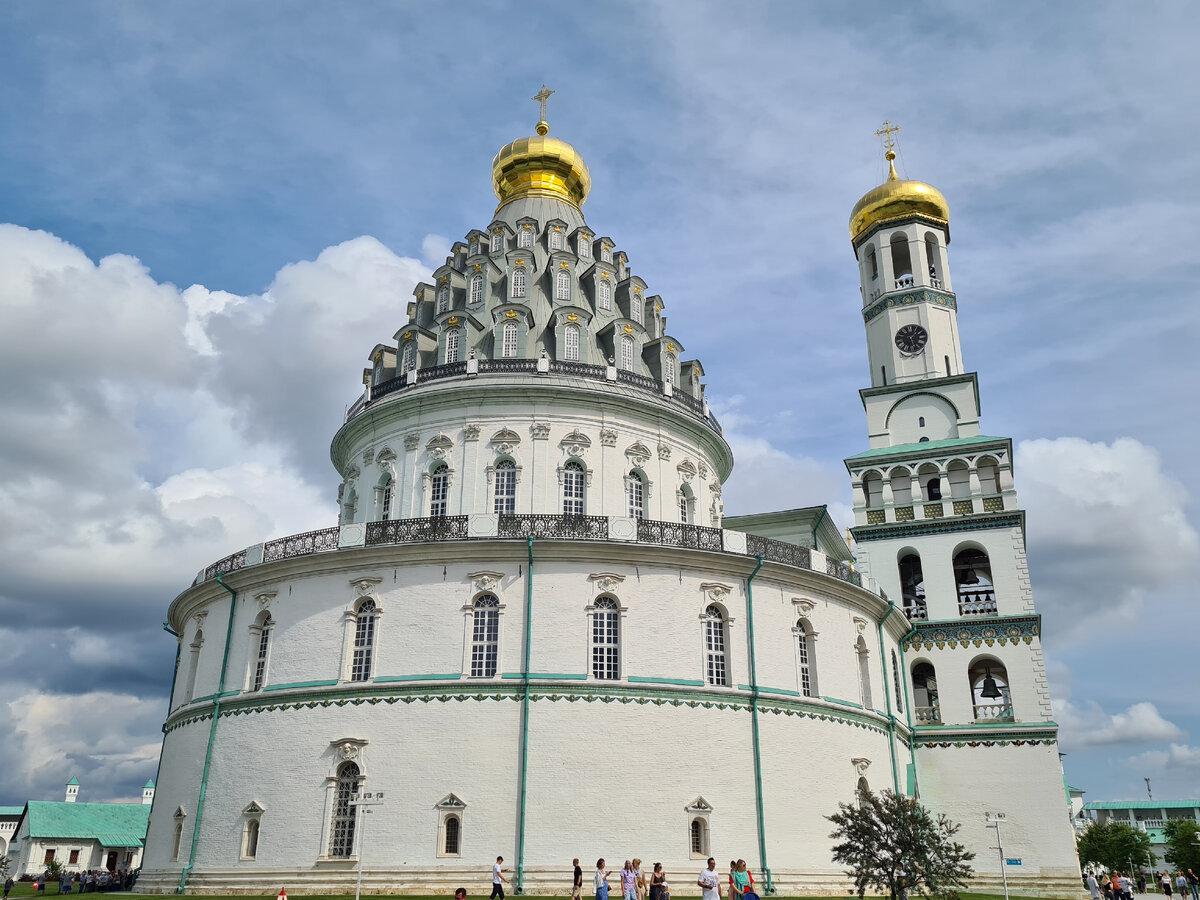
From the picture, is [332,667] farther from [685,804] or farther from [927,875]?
[927,875]

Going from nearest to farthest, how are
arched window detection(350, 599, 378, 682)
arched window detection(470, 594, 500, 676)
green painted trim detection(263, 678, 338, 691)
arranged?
arched window detection(470, 594, 500, 676) → green painted trim detection(263, 678, 338, 691) → arched window detection(350, 599, 378, 682)

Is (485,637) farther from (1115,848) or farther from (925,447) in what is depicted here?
(1115,848)

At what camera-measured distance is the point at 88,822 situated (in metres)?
73.8

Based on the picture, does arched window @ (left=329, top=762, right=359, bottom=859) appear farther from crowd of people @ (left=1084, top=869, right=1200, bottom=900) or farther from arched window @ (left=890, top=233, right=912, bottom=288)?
arched window @ (left=890, top=233, right=912, bottom=288)

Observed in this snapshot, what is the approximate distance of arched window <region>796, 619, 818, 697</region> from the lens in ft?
98.5

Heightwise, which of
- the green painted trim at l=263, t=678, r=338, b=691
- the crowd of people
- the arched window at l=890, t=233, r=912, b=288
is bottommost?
the crowd of people

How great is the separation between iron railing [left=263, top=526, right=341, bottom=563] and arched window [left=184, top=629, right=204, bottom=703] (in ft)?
15.4

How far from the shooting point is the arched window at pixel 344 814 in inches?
1007

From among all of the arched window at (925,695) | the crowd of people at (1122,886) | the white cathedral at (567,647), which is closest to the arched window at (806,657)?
the white cathedral at (567,647)

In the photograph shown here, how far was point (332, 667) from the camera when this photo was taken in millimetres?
27562

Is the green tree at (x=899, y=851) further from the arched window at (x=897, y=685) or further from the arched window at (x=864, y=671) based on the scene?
the arched window at (x=897, y=685)

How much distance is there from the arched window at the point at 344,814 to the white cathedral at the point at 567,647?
11 centimetres

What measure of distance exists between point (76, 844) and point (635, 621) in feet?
209

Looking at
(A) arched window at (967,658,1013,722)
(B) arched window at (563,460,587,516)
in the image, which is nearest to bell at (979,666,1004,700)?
(A) arched window at (967,658,1013,722)
